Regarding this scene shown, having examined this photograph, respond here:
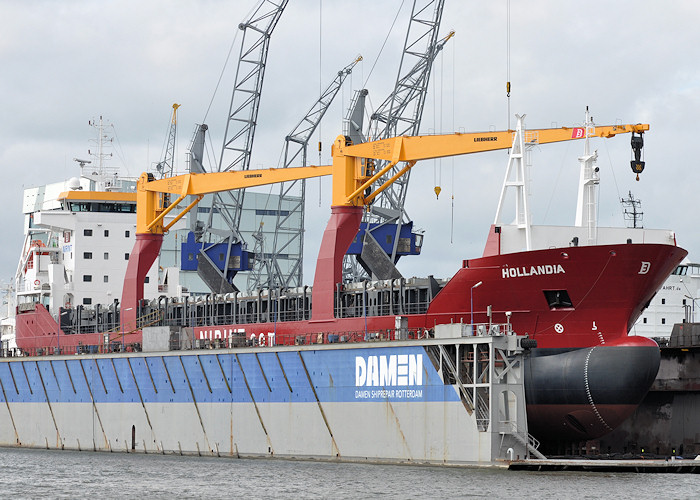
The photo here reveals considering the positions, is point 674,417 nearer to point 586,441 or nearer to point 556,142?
point 586,441

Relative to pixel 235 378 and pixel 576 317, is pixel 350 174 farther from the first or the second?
pixel 576 317

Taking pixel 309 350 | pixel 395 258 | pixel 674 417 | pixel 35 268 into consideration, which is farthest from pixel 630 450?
pixel 35 268

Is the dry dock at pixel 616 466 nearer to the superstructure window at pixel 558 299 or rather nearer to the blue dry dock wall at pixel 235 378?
the blue dry dock wall at pixel 235 378

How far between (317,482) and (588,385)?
29.8 feet

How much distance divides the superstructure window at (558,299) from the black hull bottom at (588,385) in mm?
1444

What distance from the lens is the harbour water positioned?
33.8 metres

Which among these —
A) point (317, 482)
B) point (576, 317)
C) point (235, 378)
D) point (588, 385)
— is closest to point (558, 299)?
point (576, 317)

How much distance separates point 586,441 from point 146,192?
24.1 meters

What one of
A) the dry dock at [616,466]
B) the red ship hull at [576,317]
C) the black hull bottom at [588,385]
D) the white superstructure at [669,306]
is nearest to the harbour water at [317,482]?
the dry dock at [616,466]

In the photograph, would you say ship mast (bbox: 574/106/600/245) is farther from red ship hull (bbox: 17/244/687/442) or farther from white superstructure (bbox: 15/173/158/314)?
white superstructure (bbox: 15/173/158/314)

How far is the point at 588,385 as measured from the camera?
129 feet

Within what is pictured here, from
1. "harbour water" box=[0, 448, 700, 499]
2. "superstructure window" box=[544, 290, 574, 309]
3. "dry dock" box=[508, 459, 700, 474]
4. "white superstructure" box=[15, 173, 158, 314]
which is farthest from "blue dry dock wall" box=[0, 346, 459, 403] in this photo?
"white superstructure" box=[15, 173, 158, 314]

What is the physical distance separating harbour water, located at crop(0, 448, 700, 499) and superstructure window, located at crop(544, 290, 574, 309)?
5821mm

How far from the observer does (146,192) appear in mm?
57438
